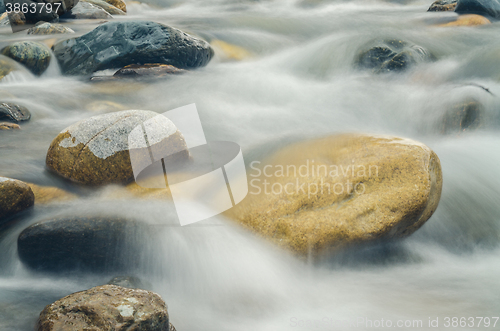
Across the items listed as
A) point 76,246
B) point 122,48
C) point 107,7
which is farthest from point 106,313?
point 107,7

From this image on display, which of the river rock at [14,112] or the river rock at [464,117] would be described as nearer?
the river rock at [14,112]

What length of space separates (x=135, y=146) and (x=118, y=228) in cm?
103

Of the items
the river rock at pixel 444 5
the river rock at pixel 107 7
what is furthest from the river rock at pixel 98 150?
the river rock at pixel 444 5

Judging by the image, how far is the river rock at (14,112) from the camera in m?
5.57

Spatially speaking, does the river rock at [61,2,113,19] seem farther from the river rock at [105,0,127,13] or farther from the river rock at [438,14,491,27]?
the river rock at [438,14,491,27]

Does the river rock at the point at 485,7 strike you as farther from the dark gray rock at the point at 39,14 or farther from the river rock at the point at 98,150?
the dark gray rock at the point at 39,14

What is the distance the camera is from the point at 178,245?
340cm

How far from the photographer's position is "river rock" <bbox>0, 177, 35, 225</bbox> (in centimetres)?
340

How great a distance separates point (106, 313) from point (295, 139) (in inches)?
135

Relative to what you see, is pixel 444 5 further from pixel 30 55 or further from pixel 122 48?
pixel 30 55

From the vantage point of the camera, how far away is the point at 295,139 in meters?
5.01

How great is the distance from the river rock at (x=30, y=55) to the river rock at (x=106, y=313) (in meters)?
6.86

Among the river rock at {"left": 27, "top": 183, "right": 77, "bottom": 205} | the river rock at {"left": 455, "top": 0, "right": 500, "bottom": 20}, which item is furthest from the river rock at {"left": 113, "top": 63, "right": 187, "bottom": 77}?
the river rock at {"left": 455, "top": 0, "right": 500, "bottom": 20}

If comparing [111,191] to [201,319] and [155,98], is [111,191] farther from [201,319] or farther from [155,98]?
[155,98]
